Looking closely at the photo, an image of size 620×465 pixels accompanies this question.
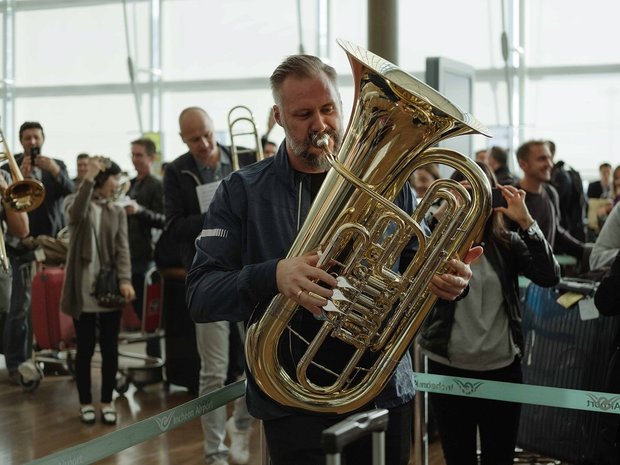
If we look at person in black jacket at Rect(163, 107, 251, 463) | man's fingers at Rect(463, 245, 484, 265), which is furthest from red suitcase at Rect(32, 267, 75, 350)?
man's fingers at Rect(463, 245, 484, 265)

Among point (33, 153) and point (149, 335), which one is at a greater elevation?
point (33, 153)

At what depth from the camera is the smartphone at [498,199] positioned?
315 cm

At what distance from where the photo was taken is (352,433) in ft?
4.93

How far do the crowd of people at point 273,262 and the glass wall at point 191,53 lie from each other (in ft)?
15.7

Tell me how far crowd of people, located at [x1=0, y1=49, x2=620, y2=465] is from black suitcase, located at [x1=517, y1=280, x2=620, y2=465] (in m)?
0.52

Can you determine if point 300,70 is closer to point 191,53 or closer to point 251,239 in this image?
point 251,239

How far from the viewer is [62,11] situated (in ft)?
37.4

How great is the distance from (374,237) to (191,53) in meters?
10.1

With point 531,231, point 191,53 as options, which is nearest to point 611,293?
point 531,231

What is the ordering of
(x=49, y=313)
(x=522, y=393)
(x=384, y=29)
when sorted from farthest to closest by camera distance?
(x=384, y=29), (x=49, y=313), (x=522, y=393)

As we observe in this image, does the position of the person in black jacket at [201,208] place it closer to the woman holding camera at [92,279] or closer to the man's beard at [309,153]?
the woman holding camera at [92,279]

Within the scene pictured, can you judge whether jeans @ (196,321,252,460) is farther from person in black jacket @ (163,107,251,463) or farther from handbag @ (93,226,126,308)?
handbag @ (93,226,126,308)

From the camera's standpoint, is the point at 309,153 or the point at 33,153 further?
the point at 33,153

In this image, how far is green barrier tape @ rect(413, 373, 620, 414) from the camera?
9.23ft
